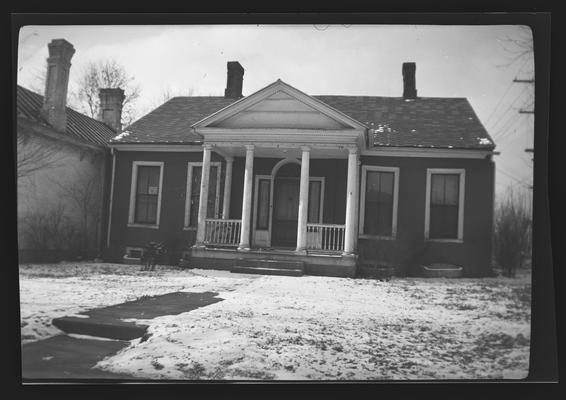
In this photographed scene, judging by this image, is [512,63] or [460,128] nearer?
[512,63]

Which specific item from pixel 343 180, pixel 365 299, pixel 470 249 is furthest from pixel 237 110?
pixel 470 249

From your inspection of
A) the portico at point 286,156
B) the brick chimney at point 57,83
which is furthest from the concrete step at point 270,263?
the brick chimney at point 57,83

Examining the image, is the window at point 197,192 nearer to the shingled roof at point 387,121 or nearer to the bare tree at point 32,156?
the shingled roof at point 387,121

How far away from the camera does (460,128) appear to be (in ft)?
19.0

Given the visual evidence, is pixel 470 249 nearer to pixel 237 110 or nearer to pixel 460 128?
pixel 460 128

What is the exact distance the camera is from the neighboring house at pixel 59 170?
464 centimetres

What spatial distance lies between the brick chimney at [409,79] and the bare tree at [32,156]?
13.4ft

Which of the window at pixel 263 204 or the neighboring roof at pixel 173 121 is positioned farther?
the window at pixel 263 204

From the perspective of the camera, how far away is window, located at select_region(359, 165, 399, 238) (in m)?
6.70

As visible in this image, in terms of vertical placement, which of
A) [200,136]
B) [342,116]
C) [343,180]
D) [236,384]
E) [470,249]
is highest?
[342,116]

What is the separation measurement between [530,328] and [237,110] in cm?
553

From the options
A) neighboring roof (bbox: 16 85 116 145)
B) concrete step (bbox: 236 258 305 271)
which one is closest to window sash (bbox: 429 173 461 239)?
concrete step (bbox: 236 258 305 271)

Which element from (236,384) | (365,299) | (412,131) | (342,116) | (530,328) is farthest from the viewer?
(342,116)

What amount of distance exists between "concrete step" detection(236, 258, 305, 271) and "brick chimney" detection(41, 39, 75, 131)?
3.40 m
